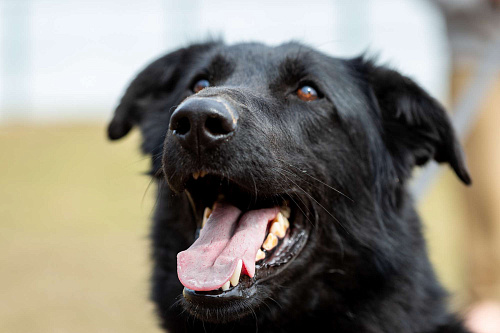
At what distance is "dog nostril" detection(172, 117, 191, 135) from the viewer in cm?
197

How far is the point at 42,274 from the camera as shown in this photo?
754 cm

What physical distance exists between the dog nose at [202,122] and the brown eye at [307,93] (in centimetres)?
73

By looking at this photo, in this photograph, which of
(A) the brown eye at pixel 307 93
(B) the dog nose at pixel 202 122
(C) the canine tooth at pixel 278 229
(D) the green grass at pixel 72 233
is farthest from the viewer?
(D) the green grass at pixel 72 233

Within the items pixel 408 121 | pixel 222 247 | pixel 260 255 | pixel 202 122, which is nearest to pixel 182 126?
pixel 202 122

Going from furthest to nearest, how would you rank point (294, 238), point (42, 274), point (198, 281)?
1. point (42, 274)
2. point (294, 238)
3. point (198, 281)

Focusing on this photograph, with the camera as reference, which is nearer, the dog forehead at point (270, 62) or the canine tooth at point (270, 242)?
the canine tooth at point (270, 242)

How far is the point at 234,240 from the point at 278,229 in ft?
0.90

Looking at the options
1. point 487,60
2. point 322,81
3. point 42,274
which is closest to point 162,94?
point 322,81

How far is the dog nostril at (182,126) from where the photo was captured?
1.97 metres

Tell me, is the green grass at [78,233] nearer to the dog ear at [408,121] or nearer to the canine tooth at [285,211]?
the dog ear at [408,121]

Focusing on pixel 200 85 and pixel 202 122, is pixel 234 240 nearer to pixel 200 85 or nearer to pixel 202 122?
pixel 202 122

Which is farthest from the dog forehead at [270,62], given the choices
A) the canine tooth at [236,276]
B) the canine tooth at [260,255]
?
the canine tooth at [236,276]

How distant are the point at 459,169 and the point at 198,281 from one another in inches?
58.0

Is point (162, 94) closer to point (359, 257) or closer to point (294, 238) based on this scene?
point (294, 238)
